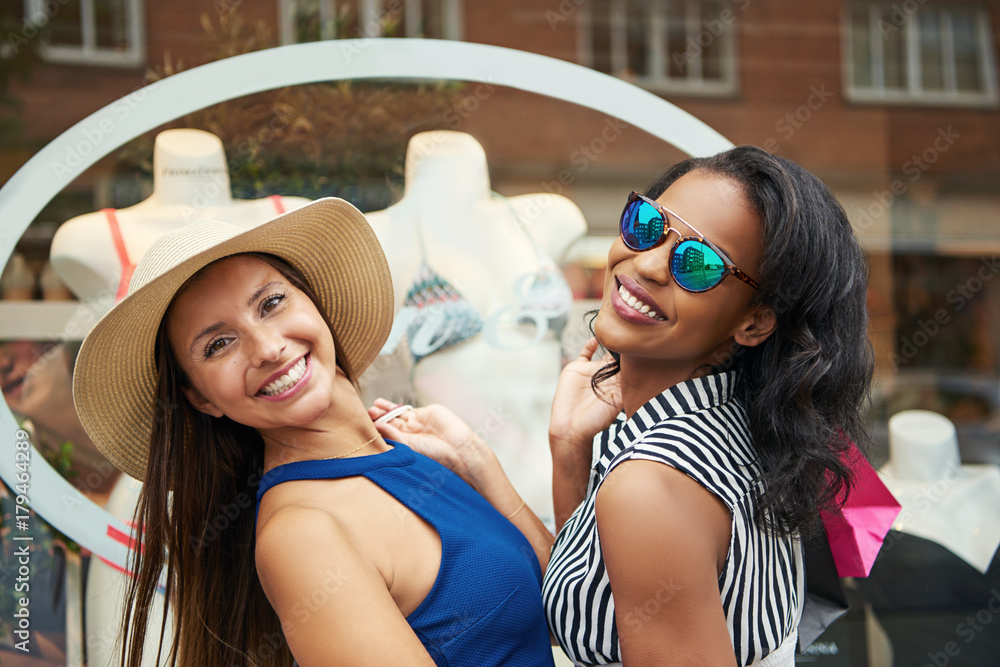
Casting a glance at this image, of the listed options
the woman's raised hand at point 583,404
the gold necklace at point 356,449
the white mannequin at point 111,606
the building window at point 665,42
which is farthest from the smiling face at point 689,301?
the building window at point 665,42

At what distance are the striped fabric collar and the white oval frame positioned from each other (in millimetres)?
1068

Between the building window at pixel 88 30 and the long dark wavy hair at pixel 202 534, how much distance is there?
→ 5.45ft

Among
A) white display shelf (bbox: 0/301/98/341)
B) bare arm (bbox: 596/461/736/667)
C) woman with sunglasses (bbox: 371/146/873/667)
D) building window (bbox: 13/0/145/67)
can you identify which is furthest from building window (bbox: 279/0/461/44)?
bare arm (bbox: 596/461/736/667)

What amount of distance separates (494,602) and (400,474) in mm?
259

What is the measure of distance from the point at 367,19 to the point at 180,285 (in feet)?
6.51

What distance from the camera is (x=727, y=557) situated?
109cm

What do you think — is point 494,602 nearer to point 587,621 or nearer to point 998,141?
point 587,621

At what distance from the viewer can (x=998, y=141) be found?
4.16 metres

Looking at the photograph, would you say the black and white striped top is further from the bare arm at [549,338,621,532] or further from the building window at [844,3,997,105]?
the building window at [844,3,997,105]

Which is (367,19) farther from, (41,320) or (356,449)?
(356,449)

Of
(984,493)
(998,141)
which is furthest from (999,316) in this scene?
(984,493)

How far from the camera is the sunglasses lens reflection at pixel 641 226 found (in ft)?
3.82

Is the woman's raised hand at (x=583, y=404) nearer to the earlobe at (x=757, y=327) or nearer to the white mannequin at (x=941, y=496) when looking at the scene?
the earlobe at (x=757, y=327)

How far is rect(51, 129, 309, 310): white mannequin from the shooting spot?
6.27ft
